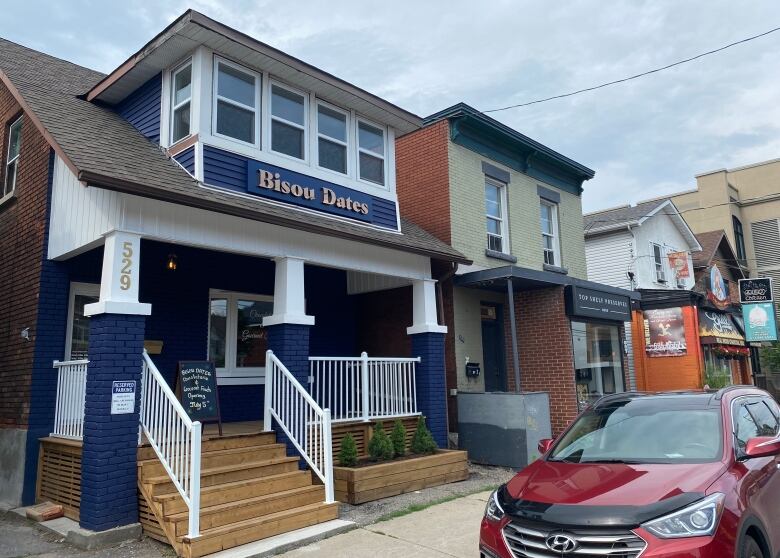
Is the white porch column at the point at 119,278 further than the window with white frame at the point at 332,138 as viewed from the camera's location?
No

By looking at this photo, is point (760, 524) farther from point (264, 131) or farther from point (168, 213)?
point (264, 131)

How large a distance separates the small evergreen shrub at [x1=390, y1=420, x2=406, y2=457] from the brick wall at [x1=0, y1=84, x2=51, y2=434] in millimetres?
4957

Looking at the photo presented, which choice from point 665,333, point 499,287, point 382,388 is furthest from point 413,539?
point 665,333

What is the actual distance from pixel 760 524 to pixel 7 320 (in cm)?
928

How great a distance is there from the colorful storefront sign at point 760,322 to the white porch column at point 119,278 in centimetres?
2128

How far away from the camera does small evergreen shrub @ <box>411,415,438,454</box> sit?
9.62m

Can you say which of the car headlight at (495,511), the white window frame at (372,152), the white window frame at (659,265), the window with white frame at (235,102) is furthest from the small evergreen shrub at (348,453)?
the white window frame at (659,265)

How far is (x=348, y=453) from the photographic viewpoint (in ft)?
27.9

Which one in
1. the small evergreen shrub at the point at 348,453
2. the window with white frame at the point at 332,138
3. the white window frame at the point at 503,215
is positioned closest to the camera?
the small evergreen shrub at the point at 348,453

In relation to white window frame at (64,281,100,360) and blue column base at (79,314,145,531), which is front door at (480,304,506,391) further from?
blue column base at (79,314,145,531)

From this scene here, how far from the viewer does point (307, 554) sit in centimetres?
605

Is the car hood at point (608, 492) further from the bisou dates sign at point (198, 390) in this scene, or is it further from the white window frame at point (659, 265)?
the white window frame at point (659, 265)

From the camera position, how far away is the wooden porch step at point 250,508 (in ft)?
20.0

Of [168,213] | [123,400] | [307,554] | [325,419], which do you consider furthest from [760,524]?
[168,213]
